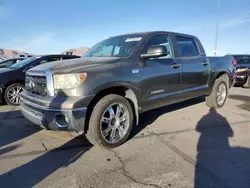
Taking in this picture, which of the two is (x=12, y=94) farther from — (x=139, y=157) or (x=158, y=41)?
(x=139, y=157)

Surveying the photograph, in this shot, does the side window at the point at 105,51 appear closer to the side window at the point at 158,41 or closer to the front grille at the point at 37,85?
the side window at the point at 158,41

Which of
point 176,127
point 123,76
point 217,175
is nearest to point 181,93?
point 176,127

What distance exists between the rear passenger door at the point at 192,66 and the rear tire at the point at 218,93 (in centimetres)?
60

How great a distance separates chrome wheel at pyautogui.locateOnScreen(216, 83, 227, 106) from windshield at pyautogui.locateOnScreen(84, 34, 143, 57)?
3.15 metres

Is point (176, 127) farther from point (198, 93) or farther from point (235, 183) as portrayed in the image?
point (235, 183)

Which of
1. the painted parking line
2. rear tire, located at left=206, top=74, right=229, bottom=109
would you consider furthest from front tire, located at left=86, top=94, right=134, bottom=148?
rear tire, located at left=206, top=74, right=229, bottom=109

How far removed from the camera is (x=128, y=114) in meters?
3.73

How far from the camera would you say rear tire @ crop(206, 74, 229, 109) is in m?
5.95

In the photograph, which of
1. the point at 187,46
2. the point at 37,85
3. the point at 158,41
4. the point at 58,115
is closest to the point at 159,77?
the point at 158,41

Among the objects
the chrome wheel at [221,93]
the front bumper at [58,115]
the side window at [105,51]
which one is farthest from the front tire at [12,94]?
the chrome wheel at [221,93]

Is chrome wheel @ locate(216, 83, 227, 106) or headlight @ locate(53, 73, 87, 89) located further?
chrome wheel @ locate(216, 83, 227, 106)

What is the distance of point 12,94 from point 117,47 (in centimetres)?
400

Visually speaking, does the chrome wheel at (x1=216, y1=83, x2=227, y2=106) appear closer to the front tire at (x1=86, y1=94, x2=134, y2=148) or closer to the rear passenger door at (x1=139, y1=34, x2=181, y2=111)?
the rear passenger door at (x1=139, y1=34, x2=181, y2=111)

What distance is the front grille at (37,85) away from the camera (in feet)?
11.1
